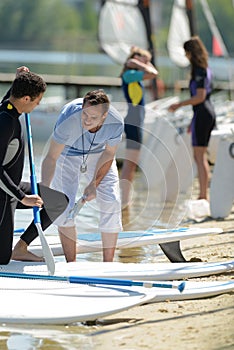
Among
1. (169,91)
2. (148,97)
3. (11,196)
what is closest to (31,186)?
(11,196)

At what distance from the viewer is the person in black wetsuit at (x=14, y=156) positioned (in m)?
6.29

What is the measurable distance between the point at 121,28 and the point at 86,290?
1516 centimetres

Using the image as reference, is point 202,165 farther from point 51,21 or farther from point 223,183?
point 51,21

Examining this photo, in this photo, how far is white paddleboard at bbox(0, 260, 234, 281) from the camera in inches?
258

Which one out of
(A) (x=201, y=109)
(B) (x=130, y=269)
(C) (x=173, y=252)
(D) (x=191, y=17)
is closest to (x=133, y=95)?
(A) (x=201, y=109)

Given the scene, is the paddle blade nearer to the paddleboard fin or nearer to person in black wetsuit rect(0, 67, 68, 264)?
person in black wetsuit rect(0, 67, 68, 264)

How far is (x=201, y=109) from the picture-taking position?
33.7 ft

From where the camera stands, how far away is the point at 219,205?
32.4 feet

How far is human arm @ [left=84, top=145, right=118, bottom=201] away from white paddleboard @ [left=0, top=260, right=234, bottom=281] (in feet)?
1.53

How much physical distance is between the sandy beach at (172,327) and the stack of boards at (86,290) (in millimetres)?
80

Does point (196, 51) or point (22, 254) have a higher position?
point (196, 51)

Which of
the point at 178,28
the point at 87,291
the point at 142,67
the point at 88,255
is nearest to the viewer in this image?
the point at 87,291

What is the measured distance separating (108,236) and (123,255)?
914 mm

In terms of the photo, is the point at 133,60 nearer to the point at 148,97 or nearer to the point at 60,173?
the point at 60,173
